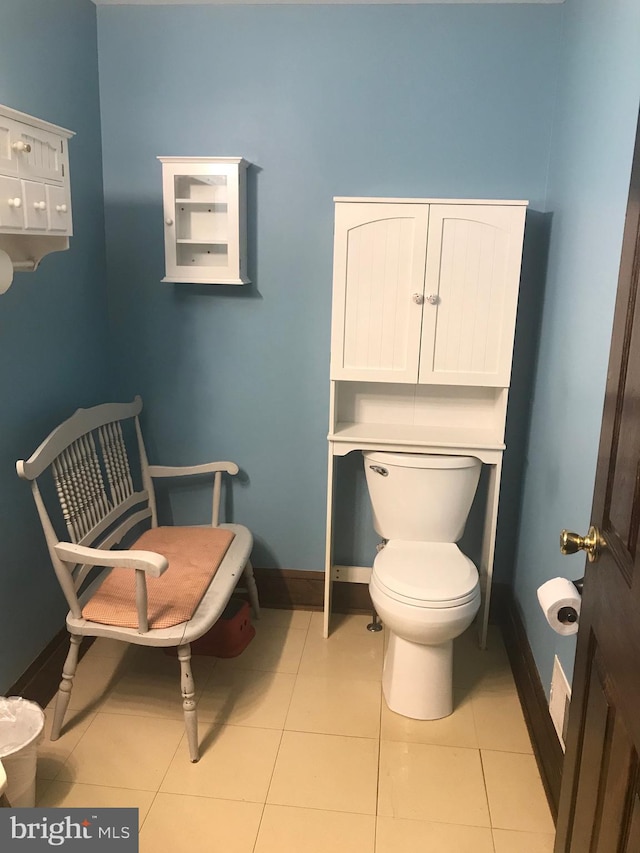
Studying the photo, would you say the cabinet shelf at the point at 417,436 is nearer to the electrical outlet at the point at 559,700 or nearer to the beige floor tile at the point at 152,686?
the electrical outlet at the point at 559,700

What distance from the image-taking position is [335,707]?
7.67 feet

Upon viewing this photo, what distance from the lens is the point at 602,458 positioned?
4.26 ft

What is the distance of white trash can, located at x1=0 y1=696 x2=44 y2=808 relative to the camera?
1.74 metres

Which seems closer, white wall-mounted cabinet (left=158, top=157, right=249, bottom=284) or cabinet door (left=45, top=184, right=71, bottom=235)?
cabinet door (left=45, top=184, right=71, bottom=235)

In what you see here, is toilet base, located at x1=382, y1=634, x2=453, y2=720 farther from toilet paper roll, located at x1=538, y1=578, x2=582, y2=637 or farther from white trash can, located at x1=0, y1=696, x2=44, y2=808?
white trash can, located at x1=0, y1=696, x2=44, y2=808

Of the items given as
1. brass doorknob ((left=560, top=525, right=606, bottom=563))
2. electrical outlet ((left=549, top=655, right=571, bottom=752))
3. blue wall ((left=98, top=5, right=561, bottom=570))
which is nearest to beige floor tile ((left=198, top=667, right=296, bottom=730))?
blue wall ((left=98, top=5, right=561, bottom=570))

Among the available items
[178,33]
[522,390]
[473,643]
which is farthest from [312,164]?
[473,643]

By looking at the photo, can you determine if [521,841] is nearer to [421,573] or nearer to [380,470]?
[421,573]

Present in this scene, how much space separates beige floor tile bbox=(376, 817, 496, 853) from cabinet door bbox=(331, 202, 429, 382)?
140cm

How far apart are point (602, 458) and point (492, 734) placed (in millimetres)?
1322

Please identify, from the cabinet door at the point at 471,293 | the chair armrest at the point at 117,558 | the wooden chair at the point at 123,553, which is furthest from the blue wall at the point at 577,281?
the chair armrest at the point at 117,558

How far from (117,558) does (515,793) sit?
52.8 inches

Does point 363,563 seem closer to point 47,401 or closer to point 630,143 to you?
point 47,401

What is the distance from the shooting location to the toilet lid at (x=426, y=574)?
2184 mm
